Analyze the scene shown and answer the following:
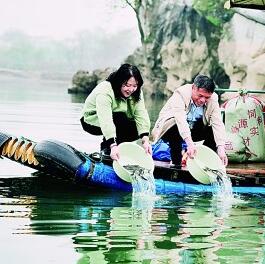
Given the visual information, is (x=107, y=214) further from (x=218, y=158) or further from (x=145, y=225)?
(x=218, y=158)

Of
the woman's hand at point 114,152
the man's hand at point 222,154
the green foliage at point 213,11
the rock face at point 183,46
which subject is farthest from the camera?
the green foliage at point 213,11

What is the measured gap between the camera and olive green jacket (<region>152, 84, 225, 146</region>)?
7.83 meters

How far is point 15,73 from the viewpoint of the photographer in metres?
79.9

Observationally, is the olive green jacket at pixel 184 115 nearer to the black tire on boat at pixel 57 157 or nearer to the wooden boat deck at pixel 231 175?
the wooden boat deck at pixel 231 175

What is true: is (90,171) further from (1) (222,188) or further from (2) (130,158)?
(1) (222,188)

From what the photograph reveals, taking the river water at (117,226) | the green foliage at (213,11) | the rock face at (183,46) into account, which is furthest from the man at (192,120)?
Answer: the green foliage at (213,11)

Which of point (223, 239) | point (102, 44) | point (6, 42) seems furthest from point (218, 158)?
point (6, 42)

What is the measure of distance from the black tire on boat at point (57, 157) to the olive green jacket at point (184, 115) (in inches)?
40.7

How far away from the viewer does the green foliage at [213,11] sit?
35.4 m

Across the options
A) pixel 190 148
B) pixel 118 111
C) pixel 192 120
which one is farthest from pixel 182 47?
pixel 190 148

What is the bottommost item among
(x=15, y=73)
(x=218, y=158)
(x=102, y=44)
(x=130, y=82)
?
(x=218, y=158)

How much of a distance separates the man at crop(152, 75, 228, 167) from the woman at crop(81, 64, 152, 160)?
277mm

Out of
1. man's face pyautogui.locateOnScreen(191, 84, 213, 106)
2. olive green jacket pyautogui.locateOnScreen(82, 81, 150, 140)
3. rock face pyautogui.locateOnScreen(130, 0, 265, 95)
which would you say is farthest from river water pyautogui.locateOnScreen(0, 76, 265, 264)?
rock face pyautogui.locateOnScreen(130, 0, 265, 95)

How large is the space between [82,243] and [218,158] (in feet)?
9.30
